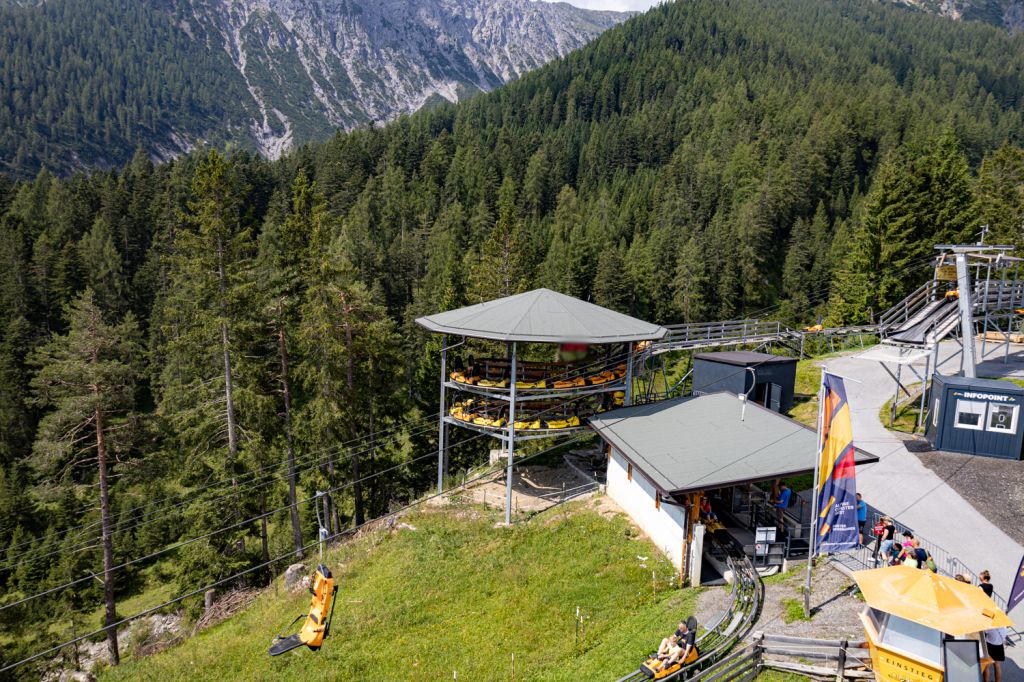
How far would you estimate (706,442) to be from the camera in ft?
68.6

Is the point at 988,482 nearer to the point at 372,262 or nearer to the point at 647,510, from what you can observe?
the point at 647,510

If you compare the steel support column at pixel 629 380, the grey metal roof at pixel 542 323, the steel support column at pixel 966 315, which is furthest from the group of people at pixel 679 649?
the steel support column at pixel 966 315

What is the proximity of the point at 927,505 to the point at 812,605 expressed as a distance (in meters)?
8.17

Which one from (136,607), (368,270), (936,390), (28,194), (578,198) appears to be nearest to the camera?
(936,390)

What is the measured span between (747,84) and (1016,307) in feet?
439

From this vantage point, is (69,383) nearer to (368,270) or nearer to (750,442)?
(750,442)

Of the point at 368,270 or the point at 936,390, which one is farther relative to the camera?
the point at 368,270

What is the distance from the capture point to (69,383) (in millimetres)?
27625

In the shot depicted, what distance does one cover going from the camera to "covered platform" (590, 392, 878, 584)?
18.2 m

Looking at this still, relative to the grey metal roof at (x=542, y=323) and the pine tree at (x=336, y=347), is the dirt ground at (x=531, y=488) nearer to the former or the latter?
the grey metal roof at (x=542, y=323)

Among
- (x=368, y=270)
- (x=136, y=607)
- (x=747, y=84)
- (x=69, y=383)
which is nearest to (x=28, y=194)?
(x=368, y=270)

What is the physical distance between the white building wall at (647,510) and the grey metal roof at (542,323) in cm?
501

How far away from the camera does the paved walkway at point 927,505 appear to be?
16.5m

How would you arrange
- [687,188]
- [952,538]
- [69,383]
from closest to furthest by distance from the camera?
[952,538]
[69,383]
[687,188]
